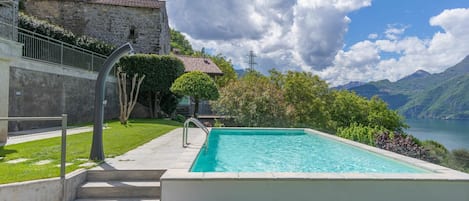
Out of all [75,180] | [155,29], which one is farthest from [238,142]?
[155,29]

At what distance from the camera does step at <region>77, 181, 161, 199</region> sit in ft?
16.2

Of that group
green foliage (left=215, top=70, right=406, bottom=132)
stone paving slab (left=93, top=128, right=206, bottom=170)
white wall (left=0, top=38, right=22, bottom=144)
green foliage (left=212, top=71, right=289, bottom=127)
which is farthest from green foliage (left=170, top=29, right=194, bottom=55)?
stone paving slab (left=93, top=128, right=206, bottom=170)

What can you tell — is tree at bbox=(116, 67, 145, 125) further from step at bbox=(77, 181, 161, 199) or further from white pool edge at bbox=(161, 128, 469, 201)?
white pool edge at bbox=(161, 128, 469, 201)

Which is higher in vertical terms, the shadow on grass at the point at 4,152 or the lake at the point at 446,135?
the shadow on grass at the point at 4,152

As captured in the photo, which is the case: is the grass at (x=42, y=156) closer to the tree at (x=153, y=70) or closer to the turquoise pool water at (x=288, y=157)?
the turquoise pool water at (x=288, y=157)

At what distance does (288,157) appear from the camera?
9.27 meters

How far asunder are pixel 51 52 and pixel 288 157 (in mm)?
12075

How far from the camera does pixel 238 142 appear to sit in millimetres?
12055

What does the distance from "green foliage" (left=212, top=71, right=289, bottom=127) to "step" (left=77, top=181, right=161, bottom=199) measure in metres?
12.6

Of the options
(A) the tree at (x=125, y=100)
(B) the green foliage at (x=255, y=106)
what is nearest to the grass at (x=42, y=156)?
(A) the tree at (x=125, y=100)

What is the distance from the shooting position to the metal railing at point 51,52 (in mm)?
13453

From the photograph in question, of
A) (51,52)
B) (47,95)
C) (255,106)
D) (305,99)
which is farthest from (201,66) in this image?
(47,95)

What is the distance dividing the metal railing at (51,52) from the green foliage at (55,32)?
2811 millimetres

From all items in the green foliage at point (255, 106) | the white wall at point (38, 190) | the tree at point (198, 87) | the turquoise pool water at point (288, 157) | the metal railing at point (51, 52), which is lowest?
the turquoise pool water at point (288, 157)
